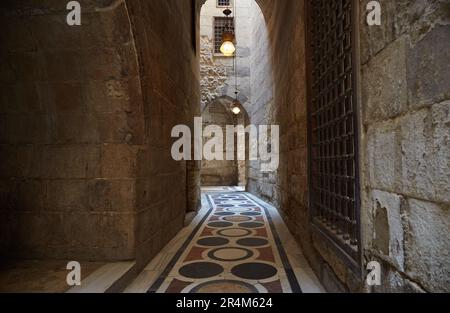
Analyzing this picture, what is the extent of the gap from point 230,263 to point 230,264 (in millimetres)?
27

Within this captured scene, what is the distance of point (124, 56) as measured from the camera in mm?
2273

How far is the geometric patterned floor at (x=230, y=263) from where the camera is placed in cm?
212

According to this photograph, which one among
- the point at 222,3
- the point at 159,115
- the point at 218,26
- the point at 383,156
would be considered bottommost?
the point at 383,156

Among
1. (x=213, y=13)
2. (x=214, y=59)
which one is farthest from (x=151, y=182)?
(x=213, y=13)

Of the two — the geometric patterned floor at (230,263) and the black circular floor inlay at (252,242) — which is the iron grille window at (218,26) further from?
the black circular floor inlay at (252,242)

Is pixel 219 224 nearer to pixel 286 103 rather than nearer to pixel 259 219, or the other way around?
pixel 259 219

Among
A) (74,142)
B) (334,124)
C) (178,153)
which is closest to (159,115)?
(74,142)

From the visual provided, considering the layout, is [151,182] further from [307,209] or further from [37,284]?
[307,209]

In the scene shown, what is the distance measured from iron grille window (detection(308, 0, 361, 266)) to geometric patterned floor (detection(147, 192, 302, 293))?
606 mm

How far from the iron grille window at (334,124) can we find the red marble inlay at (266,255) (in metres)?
0.65

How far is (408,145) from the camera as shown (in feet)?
3.51

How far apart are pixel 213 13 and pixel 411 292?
1045 cm

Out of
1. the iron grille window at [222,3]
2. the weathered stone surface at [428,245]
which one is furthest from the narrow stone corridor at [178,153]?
the iron grille window at [222,3]

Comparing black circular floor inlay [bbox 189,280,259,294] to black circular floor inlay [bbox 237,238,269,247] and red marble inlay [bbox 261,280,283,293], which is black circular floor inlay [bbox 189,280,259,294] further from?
black circular floor inlay [bbox 237,238,269,247]
